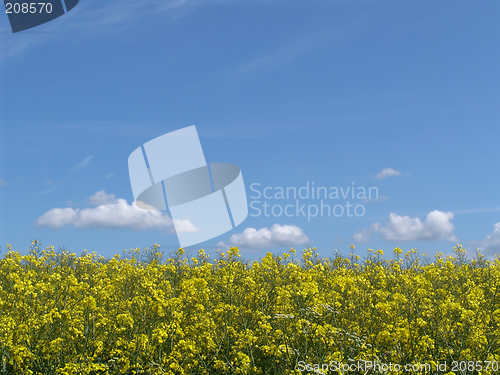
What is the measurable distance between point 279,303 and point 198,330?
4.45 feet

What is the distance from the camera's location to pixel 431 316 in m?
5.72

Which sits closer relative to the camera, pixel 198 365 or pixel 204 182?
pixel 198 365

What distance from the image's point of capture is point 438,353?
17.5 feet

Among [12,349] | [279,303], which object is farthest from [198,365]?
[12,349]

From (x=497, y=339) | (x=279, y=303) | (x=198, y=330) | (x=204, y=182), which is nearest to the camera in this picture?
(x=497, y=339)

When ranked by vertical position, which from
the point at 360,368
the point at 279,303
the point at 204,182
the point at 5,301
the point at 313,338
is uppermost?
the point at 204,182

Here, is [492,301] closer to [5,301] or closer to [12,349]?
[12,349]

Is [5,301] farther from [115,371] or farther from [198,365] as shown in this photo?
[198,365]

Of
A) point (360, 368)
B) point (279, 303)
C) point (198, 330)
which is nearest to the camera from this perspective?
point (360, 368)

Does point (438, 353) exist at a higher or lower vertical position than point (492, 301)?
lower

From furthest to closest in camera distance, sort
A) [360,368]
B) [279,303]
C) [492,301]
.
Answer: [492,301] < [279,303] < [360,368]

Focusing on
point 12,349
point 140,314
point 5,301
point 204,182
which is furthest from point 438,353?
point 204,182

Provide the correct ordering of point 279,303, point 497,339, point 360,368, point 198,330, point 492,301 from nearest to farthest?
1. point 360,368
2. point 497,339
3. point 198,330
4. point 279,303
5. point 492,301

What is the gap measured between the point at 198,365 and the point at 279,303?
153 centimetres
